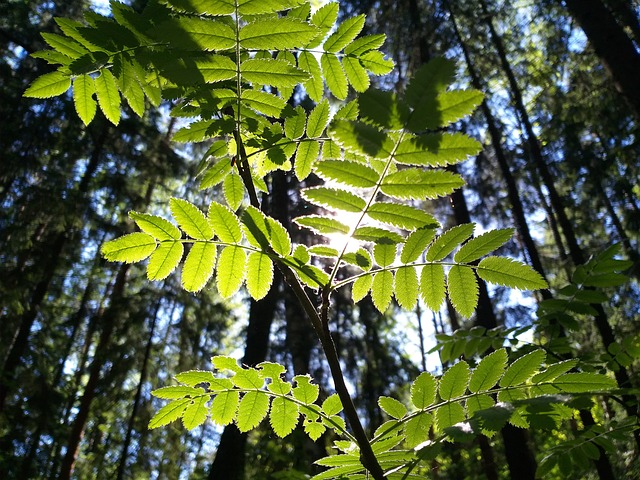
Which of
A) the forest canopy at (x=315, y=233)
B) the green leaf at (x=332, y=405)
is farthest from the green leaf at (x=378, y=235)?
the green leaf at (x=332, y=405)

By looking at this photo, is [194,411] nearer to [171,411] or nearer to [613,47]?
[171,411]

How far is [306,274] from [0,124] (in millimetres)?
11391

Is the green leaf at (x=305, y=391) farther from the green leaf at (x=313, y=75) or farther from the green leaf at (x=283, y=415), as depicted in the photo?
the green leaf at (x=313, y=75)

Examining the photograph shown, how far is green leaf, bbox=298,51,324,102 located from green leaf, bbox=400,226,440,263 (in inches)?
22.5

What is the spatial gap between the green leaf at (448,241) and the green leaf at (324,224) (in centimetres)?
27

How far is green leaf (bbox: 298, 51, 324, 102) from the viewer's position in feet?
4.79

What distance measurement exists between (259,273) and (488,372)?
26.9 inches

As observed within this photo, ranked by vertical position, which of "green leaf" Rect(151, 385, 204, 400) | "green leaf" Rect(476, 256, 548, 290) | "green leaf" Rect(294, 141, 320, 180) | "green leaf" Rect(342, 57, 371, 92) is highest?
"green leaf" Rect(342, 57, 371, 92)

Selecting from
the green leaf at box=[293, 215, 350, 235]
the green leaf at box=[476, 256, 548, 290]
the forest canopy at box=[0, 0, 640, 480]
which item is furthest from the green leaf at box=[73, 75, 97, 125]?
the green leaf at box=[476, 256, 548, 290]

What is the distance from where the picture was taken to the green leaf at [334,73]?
57.2 inches

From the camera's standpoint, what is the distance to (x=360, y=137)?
36.5 inches

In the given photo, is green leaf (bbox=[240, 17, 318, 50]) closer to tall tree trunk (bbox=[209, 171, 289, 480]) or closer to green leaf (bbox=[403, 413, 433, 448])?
green leaf (bbox=[403, 413, 433, 448])

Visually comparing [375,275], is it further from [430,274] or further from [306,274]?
[306,274]

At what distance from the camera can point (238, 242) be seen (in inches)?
44.4
